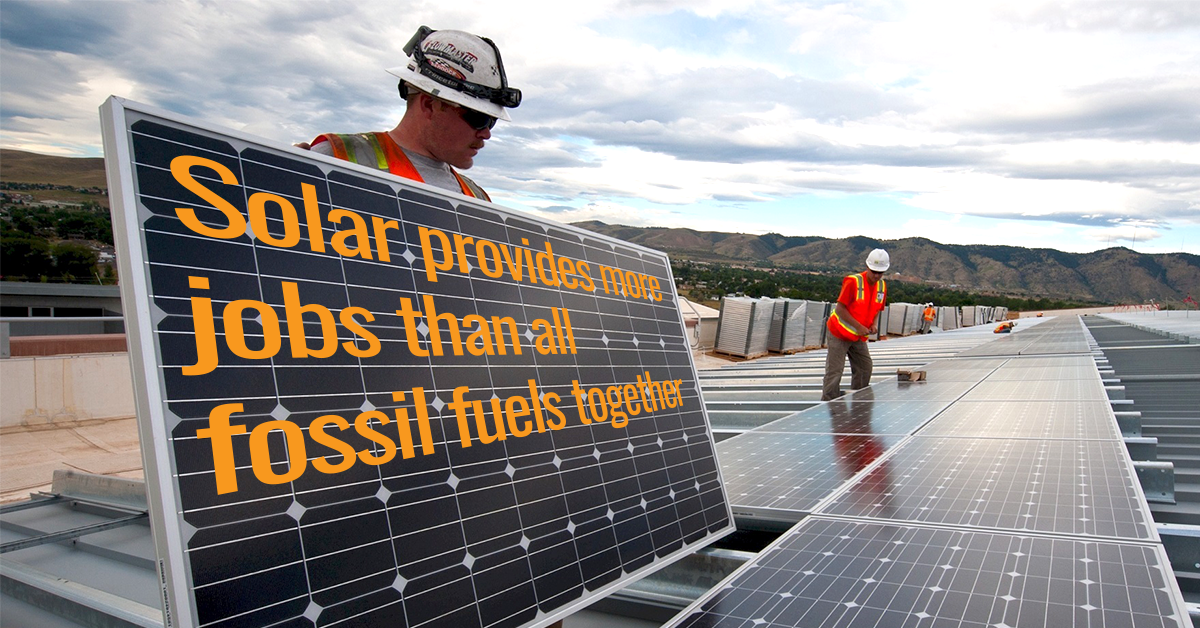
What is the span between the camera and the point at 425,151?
2789 mm

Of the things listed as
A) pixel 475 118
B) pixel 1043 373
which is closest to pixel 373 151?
pixel 475 118

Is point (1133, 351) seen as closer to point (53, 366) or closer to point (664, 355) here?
point (664, 355)

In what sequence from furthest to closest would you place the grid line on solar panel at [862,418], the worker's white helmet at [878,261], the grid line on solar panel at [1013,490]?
the worker's white helmet at [878,261] < the grid line on solar panel at [862,418] < the grid line on solar panel at [1013,490]

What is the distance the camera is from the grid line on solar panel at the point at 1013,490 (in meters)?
3.08

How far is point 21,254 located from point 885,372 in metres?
41.6

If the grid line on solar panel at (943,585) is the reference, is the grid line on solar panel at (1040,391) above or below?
below

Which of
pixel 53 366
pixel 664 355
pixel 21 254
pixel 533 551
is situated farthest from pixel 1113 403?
pixel 21 254

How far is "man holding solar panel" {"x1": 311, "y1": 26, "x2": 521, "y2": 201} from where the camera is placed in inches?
99.2

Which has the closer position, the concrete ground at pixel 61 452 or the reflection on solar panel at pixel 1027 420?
the reflection on solar panel at pixel 1027 420
